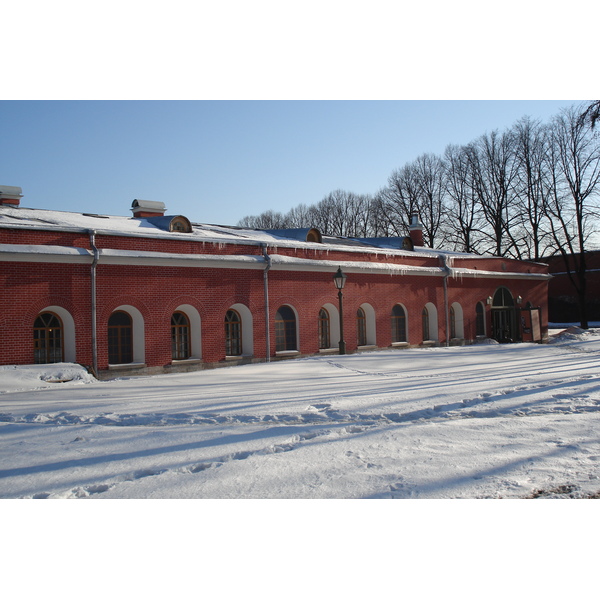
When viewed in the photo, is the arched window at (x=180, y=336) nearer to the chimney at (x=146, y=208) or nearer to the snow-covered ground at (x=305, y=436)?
the snow-covered ground at (x=305, y=436)

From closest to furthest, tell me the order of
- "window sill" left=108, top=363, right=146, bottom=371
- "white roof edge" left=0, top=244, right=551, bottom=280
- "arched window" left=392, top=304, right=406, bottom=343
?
"white roof edge" left=0, top=244, right=551, bottom=280 < "window sill" left=108, top=363, right=146, bottom=371 < "arched window" left=392, top=304, right=406, bottom=343

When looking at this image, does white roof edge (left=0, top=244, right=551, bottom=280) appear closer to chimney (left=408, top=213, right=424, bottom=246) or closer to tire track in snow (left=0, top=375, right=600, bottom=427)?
tire track in snow (left=0, top=375, right=600, bottom=427)

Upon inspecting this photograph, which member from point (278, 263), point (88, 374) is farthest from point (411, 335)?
point (88, 374)

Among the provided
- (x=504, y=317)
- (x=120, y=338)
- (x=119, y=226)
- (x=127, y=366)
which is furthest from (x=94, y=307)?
(x=504, y=317)

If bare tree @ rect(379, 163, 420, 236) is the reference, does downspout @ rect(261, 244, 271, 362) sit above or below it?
below

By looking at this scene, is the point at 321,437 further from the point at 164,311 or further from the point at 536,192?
the point at 536,192

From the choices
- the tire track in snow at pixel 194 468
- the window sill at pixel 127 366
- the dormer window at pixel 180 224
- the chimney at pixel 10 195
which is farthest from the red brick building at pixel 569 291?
the tire track in snow at pixel 194 468

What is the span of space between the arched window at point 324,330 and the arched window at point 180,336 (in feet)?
16.3

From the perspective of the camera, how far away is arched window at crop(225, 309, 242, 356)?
1641 centimetres

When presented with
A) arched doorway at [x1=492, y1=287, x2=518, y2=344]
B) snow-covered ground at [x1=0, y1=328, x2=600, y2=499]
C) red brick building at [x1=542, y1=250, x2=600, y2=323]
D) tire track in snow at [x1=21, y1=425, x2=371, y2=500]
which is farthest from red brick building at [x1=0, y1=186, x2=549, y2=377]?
red brick building at [x1=542, y1=250, x2=600, y2=323]

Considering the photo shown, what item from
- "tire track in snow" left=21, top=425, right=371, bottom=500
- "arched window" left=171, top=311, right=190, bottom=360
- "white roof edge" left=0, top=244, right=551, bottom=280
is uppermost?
"white roof edge" left=0, top=244, right=551, bottom=280

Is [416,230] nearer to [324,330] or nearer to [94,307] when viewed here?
[324,330]

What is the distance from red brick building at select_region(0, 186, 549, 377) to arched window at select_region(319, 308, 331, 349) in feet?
0.16

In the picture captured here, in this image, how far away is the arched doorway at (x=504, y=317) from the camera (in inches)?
998
